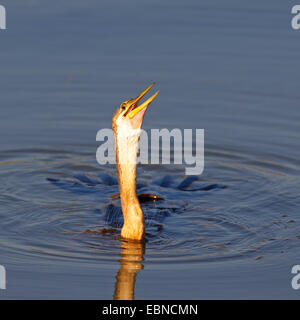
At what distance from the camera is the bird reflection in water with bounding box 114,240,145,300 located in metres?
8.19

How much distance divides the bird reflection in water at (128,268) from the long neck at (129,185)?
14 centimetres

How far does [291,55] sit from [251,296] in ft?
22.1

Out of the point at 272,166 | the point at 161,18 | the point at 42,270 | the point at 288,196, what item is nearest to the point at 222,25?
the point at 161,18

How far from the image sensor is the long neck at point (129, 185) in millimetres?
9164
